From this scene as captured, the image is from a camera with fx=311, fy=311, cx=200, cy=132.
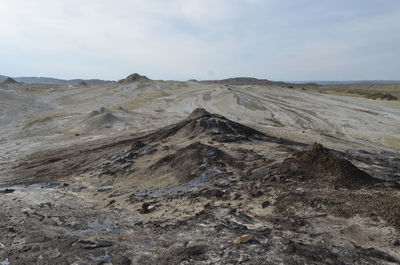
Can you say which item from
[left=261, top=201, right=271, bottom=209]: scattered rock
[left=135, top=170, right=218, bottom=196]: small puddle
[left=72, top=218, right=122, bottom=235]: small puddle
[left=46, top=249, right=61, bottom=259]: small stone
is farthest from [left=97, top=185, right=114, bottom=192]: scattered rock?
[left=261, top=201, right=271, bottom=209]: scattered rock

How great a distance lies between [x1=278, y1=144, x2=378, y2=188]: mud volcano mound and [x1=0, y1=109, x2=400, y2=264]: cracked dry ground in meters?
0.02

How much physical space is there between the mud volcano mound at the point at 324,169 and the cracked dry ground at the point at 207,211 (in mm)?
22

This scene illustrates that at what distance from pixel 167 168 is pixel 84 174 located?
3.22 metres

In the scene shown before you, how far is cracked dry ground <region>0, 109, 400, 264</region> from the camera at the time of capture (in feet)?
14.8

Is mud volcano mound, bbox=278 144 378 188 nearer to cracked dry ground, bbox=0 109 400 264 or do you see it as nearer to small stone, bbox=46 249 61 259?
cracked dry ground, bbox=0 109 400 264

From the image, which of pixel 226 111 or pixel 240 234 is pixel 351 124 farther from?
pixel 240 234

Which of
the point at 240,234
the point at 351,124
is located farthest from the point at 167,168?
the point at 351,124

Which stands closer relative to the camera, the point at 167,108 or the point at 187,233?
the point at 187,233

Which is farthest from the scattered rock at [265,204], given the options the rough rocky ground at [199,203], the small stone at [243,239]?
the small stone at [243,239]

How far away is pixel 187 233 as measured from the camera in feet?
17.0

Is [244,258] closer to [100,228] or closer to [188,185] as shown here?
[100,228]

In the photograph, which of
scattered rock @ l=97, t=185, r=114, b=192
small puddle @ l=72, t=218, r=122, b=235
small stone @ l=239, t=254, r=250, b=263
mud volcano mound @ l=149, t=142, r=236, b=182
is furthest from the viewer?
scattered rock @ l=97, t=185, r=114, b=192

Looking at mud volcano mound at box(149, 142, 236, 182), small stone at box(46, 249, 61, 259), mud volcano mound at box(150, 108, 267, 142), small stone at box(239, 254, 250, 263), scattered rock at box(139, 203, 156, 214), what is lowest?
small stone at box(46, 249, 61, 259)

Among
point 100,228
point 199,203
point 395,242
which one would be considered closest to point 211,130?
point 199,203
